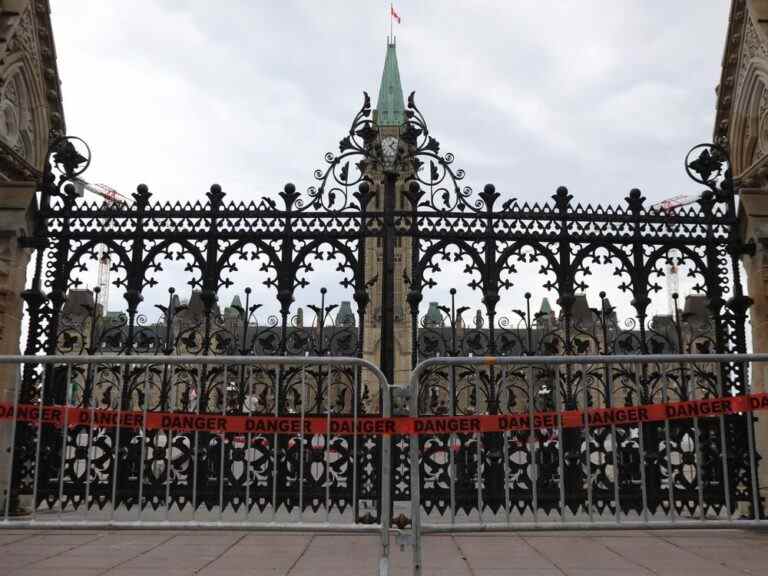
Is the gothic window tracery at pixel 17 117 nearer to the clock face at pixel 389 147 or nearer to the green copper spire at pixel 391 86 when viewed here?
the clock face at pixel 389 147

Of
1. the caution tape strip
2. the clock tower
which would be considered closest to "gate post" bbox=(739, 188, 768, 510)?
the caution tape strip

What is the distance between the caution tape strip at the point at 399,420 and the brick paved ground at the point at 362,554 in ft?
3.27

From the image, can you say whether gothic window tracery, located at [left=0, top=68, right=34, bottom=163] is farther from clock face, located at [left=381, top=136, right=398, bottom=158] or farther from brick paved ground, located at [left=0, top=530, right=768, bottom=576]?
brick paved ground, located at [left=0, top=530, right=768, bottom=576]

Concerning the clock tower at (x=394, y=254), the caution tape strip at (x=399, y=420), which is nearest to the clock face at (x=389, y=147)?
the clock tower at (x=394, y=254)

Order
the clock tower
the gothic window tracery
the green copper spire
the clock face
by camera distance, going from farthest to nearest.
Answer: the green copper spire
the clock tower
the clock face
the gothic window tracery

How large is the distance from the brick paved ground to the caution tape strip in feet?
3.27

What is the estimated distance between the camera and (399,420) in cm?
452

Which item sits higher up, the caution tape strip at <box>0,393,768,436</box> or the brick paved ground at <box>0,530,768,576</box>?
the caution tape strip at <box>0,393,768,436</box>

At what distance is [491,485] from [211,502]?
293 cm

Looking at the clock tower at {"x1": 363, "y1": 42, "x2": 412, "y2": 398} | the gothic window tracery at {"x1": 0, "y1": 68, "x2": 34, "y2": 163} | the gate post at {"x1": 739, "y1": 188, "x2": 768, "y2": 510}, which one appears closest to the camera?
the gate post at {"x1": 739, "y1": 188, "x2": 768, "y2": 510}

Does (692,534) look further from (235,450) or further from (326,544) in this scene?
(235,450)

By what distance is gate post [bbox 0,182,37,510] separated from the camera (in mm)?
7820

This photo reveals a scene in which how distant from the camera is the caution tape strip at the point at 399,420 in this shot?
4.69m

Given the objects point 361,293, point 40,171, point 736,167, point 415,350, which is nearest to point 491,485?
point 415,350
